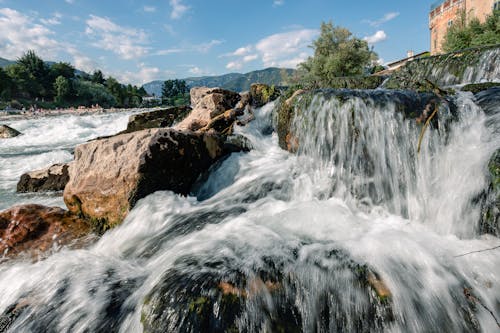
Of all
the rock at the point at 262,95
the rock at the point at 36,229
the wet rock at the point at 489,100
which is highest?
the rock at the point at 262,95

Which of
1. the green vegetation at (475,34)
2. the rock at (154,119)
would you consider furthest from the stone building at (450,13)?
the rock at (154,119)

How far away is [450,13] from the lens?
33656 millimetres

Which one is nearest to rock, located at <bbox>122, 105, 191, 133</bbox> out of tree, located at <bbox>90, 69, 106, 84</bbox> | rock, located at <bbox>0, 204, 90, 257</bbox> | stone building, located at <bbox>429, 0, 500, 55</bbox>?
rock, located at <bbox>0, 204, 90, 257</bbox>

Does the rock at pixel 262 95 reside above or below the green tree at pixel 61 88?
below

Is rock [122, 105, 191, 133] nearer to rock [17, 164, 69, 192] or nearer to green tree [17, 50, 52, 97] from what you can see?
rock [17, 164, 69, 192]

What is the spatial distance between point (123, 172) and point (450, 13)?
44.2 meters

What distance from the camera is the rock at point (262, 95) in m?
9.22

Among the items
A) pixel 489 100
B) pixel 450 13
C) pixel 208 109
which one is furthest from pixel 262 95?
pixel 450 13

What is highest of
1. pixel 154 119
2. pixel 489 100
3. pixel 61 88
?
pixel 61 88

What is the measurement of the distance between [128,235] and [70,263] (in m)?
0.89

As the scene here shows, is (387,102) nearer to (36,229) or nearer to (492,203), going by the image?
(492,203)

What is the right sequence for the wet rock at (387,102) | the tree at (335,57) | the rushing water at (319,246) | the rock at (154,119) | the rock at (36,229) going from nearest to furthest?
the rushing water at (319,246), the rock at (36,229), the wet rock at (387,102), the rock at (154,119), the tree at (335,57)

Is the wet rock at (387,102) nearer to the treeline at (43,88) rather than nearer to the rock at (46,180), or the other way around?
the rock at (46,180)

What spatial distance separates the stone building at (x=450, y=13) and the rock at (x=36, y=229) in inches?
1362
